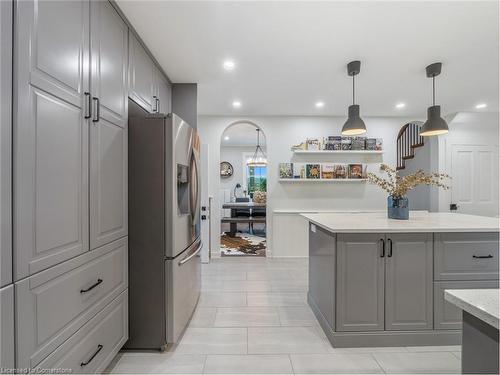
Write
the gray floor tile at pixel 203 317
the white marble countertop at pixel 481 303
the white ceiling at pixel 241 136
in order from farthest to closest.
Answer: the white ceiling at pixel 241 136 → the gray floor tile at pixel 203 317 → the white marble countertop at pixel 481 303

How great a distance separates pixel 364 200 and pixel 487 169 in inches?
89.4

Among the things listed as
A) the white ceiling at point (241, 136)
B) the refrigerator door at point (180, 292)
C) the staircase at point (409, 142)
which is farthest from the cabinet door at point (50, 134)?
the staircase at point (409, 142)

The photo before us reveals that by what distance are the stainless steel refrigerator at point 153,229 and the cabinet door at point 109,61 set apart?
0.18m

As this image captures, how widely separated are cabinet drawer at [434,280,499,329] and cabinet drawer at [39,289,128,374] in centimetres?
242

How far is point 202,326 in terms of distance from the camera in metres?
2.35

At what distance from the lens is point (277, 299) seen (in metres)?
2.93

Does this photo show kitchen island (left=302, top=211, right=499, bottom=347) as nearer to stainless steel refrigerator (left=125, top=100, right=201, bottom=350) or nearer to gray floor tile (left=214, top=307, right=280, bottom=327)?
gray floor tile (left=214, top=307, right=280, bottom=327)

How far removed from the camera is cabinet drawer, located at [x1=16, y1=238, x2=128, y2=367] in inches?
40.8

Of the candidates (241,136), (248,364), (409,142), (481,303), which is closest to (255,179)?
(241,136)

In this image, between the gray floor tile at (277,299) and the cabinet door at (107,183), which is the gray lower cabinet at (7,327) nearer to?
the cabinet door at (107,183)

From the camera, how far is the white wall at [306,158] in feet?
15.5

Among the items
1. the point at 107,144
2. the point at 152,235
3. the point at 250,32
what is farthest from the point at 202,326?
→ the point at 250,32

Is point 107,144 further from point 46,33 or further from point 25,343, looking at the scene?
point 25,343

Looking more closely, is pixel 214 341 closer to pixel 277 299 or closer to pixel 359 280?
pixel 277 299
